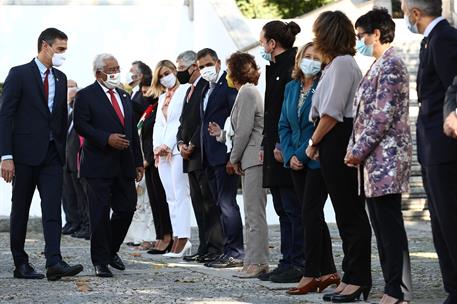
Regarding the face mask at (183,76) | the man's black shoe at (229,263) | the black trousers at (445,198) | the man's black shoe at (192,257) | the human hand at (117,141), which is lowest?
the man's black shoe at (192,257)

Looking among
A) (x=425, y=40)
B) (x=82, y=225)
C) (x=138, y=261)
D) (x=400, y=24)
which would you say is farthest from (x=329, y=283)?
(x=400, y=24)

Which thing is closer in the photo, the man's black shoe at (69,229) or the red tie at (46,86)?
the red tie at (46,86)

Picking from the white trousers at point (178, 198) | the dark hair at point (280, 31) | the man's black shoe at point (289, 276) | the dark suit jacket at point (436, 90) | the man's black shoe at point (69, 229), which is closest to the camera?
the dark suit jacket at point (436, 90)

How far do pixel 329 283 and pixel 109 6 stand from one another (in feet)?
50.3

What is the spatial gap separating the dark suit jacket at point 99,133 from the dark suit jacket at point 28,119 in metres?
0.35

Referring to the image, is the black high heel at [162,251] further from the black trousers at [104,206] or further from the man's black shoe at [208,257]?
the black trousers at [104,206]

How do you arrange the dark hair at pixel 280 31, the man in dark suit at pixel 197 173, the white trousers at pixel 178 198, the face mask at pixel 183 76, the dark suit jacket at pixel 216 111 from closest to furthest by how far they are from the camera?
the dark hair at pixel 280 31 < the dark suit jacket at pixel 216 111 < the man in dark suit at pixel 197 173 < the white trousers at pixel 178 198 < the face mask at pixel 183 76

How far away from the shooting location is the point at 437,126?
7359mm

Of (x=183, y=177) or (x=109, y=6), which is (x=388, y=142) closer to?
(x=183, y=177)

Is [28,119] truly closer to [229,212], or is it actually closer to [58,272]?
[58,272]

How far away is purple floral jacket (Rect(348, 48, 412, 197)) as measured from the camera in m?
7.98

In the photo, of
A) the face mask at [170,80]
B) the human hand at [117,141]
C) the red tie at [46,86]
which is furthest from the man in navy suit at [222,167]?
the red tie at [46,86]

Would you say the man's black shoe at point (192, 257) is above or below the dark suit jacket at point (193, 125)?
below

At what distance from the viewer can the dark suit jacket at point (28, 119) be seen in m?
10.7
